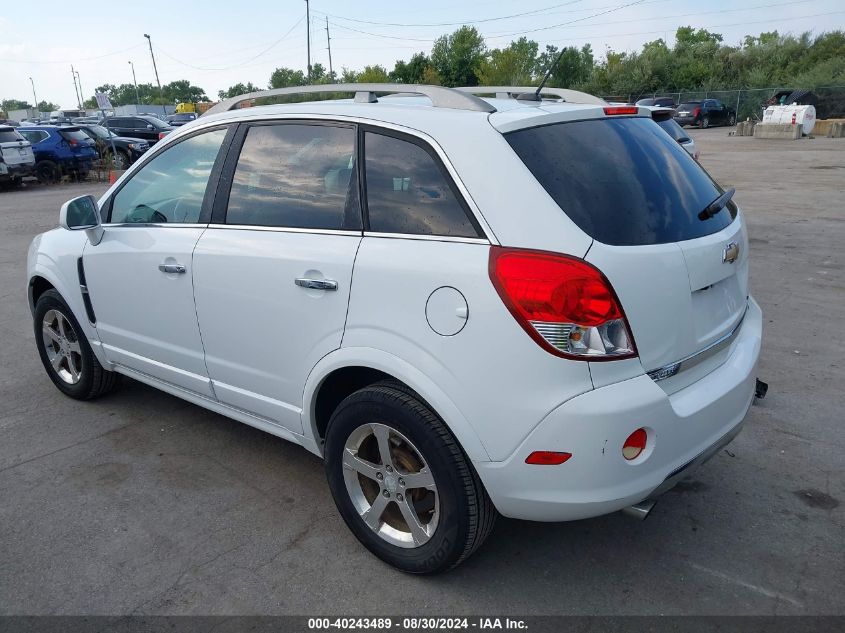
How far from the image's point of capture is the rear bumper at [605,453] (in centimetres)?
218

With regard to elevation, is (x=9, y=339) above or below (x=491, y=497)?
below

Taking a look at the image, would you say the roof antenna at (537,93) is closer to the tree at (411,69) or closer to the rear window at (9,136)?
the rear window at (9,136)

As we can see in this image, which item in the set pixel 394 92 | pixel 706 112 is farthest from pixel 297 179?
pixel 706 112

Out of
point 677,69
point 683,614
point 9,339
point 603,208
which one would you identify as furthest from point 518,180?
point 677,69

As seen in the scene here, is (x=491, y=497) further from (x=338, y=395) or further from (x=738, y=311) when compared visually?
(x=738, y=311)

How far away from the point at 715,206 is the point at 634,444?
1.16 metres

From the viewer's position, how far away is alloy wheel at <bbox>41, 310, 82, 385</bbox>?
4434 mm

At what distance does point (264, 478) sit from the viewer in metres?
3.51

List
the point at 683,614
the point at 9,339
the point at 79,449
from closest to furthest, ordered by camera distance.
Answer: the point at 683,614 → the point at 79,449 → the point at 9,339

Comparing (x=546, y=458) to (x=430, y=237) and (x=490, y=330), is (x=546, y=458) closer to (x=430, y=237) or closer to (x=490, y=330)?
(x=490, y=330)

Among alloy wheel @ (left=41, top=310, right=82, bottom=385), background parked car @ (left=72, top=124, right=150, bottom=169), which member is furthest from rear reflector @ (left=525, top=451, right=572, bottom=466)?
background parked car @ (left=72, top=124, right=150, bottom=169)

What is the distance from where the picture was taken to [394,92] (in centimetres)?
292

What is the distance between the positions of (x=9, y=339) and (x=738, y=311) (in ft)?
19.3

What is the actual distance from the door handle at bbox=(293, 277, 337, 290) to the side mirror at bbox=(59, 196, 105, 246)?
168 centimetres
